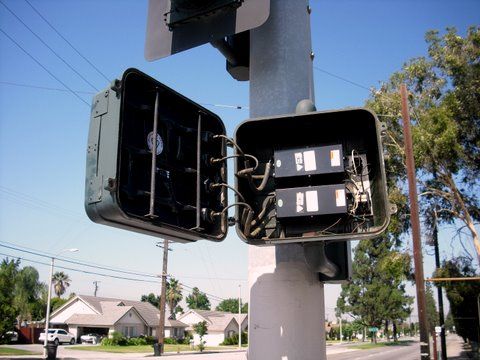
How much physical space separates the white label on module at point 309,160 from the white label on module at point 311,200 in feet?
0.50

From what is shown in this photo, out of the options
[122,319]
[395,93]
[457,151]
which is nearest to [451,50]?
[395,93]

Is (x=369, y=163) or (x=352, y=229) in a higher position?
(x=369, y=163)

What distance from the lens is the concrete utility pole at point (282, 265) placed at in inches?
119

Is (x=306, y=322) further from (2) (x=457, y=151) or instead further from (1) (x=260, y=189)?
(2) (x=457, y=151)

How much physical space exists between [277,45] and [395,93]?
24.3 metres

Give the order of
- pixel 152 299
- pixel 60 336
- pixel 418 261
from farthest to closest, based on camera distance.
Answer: pixel 152 299 → pixel 60 336 → pixel 418 261

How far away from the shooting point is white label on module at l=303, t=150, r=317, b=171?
108 inches

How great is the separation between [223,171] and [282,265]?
0.78 meters

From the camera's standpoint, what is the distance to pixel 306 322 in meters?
3.06

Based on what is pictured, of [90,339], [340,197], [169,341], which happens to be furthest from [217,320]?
[340,197]

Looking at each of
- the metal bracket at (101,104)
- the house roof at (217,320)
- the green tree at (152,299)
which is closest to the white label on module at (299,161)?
the metal bracket at (101,104)

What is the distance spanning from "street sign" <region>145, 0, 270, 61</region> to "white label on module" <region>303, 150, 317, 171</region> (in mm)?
907

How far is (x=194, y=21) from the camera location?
316 cm

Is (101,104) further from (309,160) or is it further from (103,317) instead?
(103,317)
